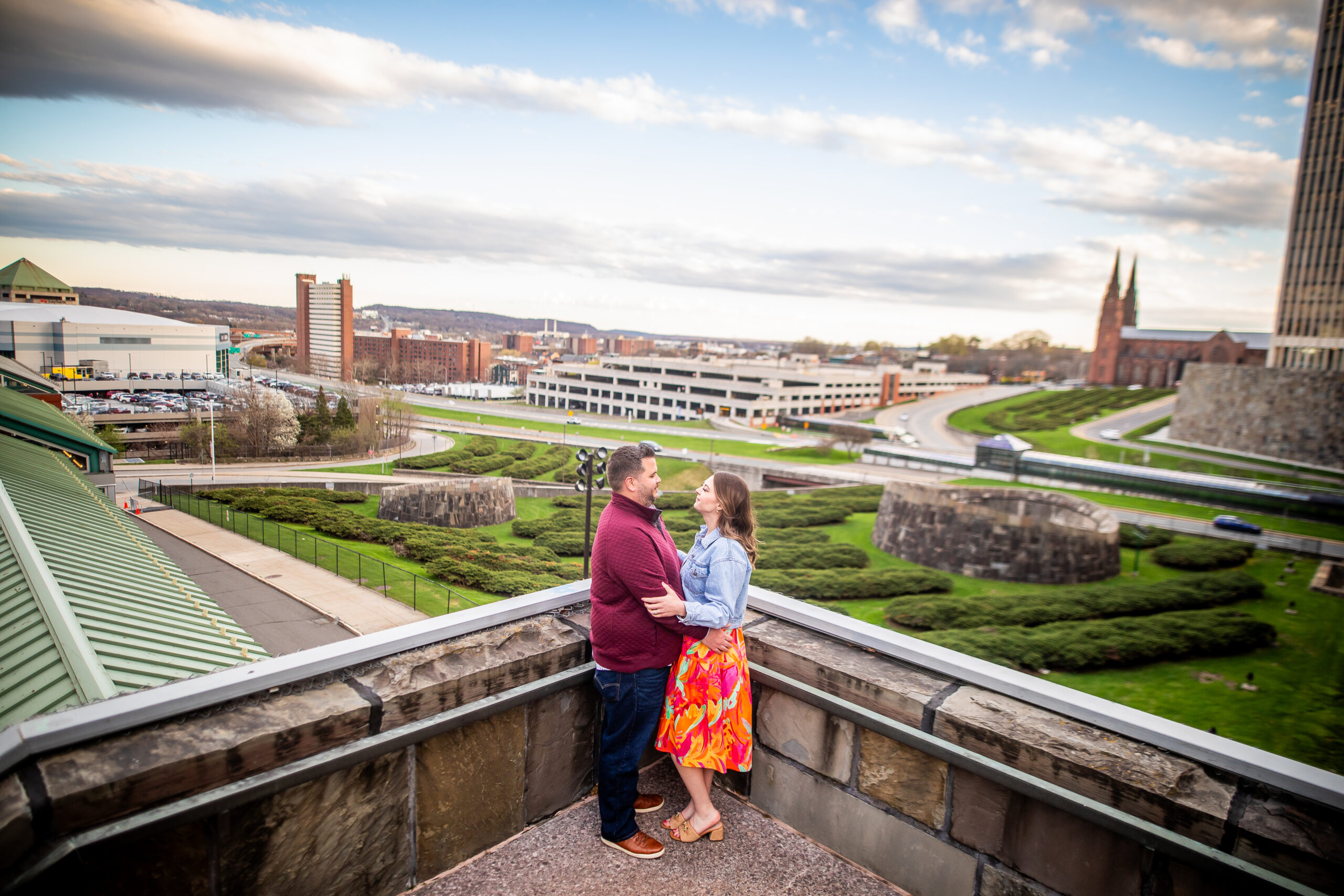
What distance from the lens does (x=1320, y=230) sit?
4434cm

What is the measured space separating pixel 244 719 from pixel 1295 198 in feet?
211

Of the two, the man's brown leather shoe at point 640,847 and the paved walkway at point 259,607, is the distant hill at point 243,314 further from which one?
the man's brown leather shoe at point 640,847

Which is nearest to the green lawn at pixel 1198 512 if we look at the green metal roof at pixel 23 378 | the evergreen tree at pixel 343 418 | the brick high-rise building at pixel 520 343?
the green metal roof at pixel 23 378

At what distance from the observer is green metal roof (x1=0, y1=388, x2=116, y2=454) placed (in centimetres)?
1245

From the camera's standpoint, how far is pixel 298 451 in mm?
40125

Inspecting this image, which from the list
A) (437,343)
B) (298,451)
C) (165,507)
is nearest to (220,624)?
(165,507)

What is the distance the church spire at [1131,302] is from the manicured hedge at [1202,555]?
80929 millimetres

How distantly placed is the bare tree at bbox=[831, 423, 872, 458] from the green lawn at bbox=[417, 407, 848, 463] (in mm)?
3039

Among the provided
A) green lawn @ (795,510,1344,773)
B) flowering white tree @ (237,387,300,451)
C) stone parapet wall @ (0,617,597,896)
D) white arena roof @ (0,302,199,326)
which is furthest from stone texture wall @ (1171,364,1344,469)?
white arena roof @ (0,302,199,326)

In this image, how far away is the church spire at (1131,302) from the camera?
94.7m

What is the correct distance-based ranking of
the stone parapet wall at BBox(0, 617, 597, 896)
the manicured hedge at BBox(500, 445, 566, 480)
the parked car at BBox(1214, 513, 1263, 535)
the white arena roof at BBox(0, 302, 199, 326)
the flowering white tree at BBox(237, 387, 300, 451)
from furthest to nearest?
the manicured hedge at BBox(500, 445, 566, 480), the flowering white tree at BBox(237, 387, 300, 451), the parked car at BBox(1214, 513, 1263, 535), the white arena roof at BBox(0, 302, 199, 326), the stone parapet wall at BBox(0, 617, 597, 896)

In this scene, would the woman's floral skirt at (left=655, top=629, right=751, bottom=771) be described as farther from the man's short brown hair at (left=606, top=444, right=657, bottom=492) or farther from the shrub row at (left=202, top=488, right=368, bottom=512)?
the shrub row at (left=202, top=488, right=368, bottom=512)

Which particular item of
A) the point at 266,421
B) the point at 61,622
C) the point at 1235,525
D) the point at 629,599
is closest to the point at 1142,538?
the point at 1235,525

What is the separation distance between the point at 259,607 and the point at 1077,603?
21973 millimetres
